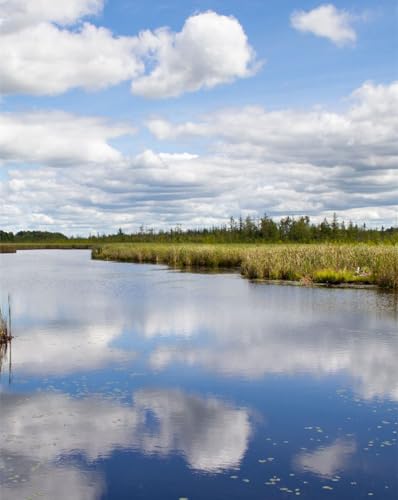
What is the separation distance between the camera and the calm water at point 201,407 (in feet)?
19.0

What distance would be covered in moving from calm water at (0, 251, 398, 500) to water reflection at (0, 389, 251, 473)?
2cm

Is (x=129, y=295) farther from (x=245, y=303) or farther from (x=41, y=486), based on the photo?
(x=41, y=486)

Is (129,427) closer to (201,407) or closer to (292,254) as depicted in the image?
(201,407)

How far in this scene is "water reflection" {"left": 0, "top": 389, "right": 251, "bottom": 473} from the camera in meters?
6.48

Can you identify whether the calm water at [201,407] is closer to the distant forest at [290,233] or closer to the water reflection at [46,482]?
the water reflection at [46,482]

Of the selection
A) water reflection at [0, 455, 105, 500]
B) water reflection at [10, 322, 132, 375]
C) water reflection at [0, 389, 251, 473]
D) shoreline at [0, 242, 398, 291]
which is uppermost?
shoreline at [0, 242, 398, 291]

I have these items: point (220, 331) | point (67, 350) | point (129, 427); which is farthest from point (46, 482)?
point (220, 331)

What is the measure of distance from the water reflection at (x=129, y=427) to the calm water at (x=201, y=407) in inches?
1.0

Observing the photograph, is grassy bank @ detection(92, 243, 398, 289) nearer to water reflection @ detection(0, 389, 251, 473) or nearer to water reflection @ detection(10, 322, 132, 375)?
water reflection @ detection(10, 322, 132, 375)

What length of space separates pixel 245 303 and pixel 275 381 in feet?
32.6

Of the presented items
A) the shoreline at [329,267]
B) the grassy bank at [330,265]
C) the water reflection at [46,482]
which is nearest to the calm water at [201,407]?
the water reflection at [46,482]

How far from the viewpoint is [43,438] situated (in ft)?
22.6

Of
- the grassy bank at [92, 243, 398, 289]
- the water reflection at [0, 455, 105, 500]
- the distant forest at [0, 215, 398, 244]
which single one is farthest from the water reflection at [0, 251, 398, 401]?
the distant forest at [0, 215, 398, 244]

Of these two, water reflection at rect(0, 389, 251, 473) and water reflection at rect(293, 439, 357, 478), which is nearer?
water reflection at rect(293, 439, 357, 478)
